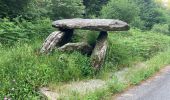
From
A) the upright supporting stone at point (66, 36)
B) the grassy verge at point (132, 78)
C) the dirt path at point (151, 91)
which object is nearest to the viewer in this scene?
the grassy verge at point (132, 78)

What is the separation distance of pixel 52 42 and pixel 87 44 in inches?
38.4

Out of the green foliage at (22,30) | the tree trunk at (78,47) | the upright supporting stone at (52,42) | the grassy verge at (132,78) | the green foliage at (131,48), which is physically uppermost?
the green foliage at (22,30)

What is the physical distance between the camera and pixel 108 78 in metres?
9.75

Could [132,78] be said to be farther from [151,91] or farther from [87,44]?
[87,44]

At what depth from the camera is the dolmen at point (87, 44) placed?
10.2 m

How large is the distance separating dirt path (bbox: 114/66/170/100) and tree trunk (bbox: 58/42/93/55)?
1812mm

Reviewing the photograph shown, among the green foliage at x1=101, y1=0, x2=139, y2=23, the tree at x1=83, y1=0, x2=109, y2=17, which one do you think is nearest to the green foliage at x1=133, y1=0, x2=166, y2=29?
the tree at x1=83, y1=0, x2=109, y2=17

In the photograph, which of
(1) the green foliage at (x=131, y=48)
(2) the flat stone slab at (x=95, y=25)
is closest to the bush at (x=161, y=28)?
(1) the green foliage at (x=131, y=48)

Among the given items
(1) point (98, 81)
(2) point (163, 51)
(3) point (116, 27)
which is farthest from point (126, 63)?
(2) point (163, 51)

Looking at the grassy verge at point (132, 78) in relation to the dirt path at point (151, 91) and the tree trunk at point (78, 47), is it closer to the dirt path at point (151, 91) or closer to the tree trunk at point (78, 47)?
the dirt path at point (151, 91)

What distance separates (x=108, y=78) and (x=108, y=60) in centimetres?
167

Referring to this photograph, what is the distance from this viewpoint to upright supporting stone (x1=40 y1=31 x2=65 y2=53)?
1029cm

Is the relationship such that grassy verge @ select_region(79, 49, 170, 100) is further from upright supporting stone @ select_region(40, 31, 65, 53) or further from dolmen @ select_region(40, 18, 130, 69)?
upright supporting stone @ select_region(40, 31, 65, 53)

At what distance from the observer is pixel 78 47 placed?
10570 millimetres
